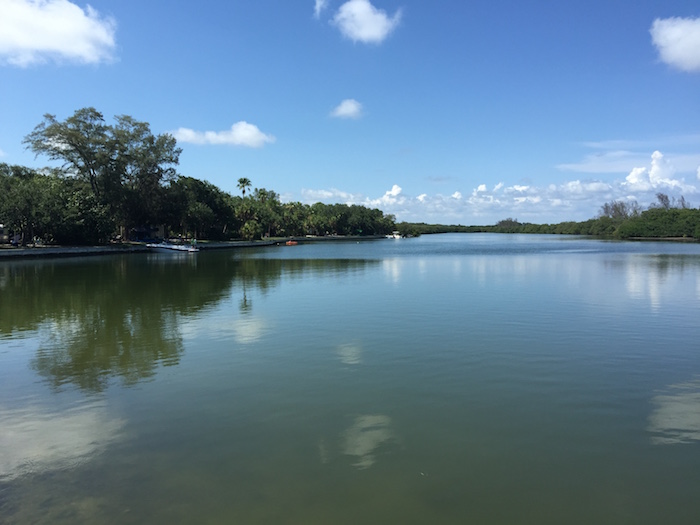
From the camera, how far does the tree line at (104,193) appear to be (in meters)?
50.2

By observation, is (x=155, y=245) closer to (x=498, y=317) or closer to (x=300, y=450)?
(x=498, y=317)

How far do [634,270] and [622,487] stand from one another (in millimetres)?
32537

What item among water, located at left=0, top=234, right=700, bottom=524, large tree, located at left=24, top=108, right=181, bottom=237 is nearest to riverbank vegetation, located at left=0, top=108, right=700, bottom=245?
large tree, located at left=24, top=108, right=181, bottom=237

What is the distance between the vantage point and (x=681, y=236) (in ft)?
399

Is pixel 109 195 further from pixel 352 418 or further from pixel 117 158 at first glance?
pixel 352 418

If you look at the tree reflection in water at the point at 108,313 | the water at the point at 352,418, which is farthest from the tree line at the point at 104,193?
the water at the point at 352,418

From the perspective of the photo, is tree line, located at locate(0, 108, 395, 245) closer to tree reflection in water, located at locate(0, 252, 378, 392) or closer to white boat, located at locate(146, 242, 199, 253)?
white boat, located at locate(146, 242, 199, 253)

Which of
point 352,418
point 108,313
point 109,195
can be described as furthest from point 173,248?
point 352,418

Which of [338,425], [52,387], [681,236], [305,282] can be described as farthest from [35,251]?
[681,236]

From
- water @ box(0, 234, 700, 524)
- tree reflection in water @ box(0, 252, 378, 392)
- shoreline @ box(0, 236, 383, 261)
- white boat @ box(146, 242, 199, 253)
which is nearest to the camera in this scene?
water @ box(0, 234, 700, 524)

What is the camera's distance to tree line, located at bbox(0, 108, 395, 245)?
165 feet

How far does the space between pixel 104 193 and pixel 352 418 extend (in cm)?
6179

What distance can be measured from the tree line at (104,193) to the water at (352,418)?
41997 millimetres

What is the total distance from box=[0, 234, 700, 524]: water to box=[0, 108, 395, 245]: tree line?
138 ft
